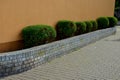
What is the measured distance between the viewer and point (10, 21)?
287 inches

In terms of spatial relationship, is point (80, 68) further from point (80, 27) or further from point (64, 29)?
point (80, 27)

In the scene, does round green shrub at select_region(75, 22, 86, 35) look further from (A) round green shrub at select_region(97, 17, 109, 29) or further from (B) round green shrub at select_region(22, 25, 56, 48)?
(B) round green shrub at select_region(22, 25, 56, 48)

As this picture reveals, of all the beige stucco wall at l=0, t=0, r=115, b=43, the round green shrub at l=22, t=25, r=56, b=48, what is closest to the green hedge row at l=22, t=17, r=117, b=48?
the round green shrub at l=22, t=25, r=56, b=48

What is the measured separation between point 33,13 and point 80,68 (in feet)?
8.38

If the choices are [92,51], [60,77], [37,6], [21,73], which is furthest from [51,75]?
[92,51]

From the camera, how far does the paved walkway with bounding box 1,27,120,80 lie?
621cm

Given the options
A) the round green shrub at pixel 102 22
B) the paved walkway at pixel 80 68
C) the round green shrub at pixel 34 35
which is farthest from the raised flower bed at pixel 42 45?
the round green shrub at pixel 102 22

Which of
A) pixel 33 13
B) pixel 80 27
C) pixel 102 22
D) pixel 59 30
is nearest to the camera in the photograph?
pixel 33 13

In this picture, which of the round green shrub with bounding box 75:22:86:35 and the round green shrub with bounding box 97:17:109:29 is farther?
the round green shrub with bounding box 97:17:109:29

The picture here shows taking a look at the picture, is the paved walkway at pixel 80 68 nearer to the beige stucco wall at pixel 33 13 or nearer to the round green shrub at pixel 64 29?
the round green shrub at pixel 64 29

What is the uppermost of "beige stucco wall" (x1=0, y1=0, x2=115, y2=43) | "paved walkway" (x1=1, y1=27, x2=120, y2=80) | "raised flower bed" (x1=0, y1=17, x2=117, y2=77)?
"beige stucco wall" (x1=0, y1=0, x2=115, y2=43)

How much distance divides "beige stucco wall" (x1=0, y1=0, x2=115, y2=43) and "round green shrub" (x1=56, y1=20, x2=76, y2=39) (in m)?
0.26

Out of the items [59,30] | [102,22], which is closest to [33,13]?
[59,30]

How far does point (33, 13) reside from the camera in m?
8.27
